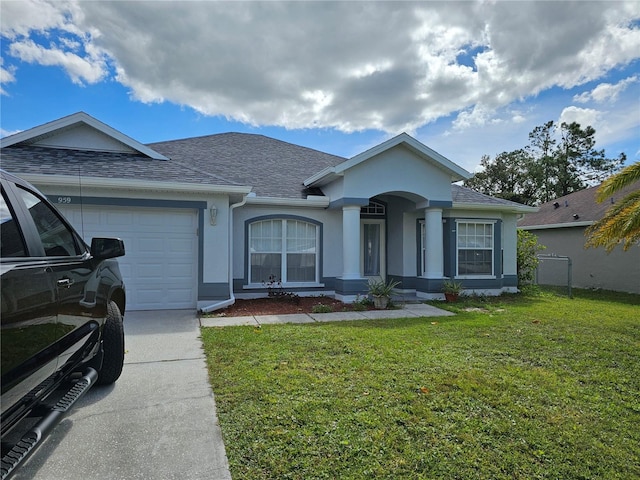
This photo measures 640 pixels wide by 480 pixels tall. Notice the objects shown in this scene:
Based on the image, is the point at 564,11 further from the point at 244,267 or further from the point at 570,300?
the point at 244,267

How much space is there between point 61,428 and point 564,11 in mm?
12430

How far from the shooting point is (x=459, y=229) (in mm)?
12000

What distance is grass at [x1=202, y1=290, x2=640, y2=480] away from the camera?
271cm

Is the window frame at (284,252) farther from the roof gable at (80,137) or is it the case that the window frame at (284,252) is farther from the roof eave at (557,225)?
the roof eave at (557,225)

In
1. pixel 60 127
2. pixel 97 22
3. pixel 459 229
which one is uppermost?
pixel 97 22

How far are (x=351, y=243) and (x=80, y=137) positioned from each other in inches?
308

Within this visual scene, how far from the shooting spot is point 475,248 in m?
12.1

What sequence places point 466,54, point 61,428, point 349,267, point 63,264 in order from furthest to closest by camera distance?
point 466,54
point 349,267
point 61,428
point 63,264

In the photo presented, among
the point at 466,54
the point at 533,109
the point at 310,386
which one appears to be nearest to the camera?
the point at 310,386

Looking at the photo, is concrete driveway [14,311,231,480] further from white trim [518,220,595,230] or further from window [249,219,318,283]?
white trim [518,220,595,230]

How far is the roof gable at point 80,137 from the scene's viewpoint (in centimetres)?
900

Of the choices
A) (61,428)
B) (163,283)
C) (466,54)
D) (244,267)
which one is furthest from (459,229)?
(61,428)

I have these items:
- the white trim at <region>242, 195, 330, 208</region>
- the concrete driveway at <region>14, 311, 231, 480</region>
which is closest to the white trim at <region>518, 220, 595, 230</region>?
the white trim at <region>242, 195, 330, 208</region>

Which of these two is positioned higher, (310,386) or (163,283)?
(163,283)
